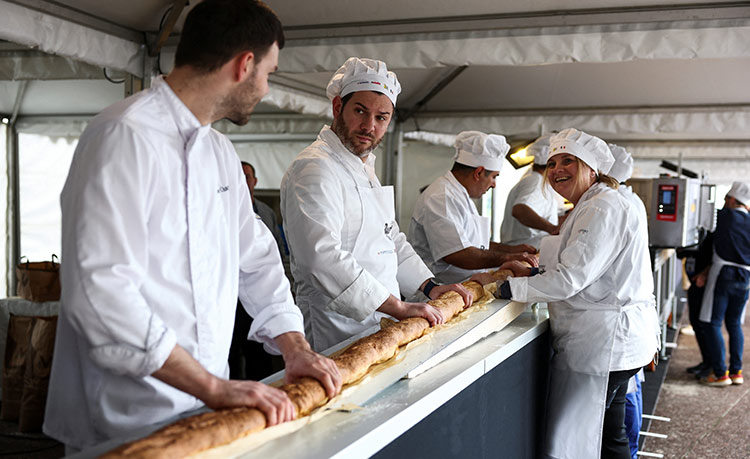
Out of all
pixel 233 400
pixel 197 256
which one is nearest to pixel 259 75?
pixel 197 256

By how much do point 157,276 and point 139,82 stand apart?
2738mm

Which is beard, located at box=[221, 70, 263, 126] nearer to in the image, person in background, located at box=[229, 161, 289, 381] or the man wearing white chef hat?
the man wearing white chef hat

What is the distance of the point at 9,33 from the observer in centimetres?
275

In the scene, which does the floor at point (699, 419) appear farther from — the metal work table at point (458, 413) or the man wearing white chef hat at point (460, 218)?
the metal work table at point (458, 413)

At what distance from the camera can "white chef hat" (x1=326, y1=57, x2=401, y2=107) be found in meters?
2.29

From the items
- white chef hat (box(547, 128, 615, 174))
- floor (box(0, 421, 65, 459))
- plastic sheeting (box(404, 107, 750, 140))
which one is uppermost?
plastic sheeting (box(404, 107, 750, 140))

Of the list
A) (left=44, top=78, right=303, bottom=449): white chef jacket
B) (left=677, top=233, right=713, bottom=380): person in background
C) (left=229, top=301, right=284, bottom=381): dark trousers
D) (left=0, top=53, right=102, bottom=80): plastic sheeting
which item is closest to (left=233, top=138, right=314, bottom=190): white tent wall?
(left=229, top=301, right=284, bottom=381): dark trousers

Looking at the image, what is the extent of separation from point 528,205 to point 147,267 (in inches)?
155

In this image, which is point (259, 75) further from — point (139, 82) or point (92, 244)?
point (139, 82)

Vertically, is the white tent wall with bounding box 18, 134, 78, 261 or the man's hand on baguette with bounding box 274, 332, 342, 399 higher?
the white tent wall with bounding box 18, 134, 78, 261

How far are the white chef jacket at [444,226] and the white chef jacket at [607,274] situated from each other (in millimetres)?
686

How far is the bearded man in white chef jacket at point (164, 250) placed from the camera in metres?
1.06

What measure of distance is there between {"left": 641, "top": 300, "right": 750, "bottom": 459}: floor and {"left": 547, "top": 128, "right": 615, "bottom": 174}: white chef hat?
2.03 meters

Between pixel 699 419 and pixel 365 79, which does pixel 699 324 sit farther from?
pixel 365 79
